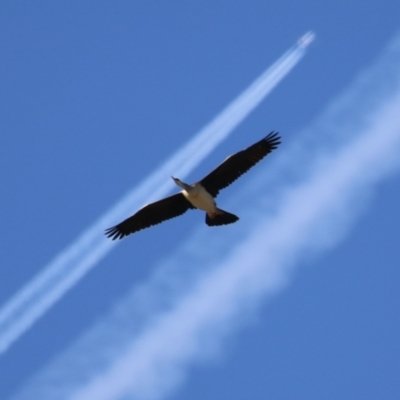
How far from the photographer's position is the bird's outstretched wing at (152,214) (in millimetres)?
41375

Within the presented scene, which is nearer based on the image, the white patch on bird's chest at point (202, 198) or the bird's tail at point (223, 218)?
the white patch on bird's chest at point (202, 198)

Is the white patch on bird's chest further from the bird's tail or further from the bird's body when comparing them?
the bird's tail

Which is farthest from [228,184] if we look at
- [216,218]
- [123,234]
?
→ [123,234]

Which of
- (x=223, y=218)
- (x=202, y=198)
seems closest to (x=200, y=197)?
(x=202, y=198)

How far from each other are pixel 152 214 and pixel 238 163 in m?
3.16

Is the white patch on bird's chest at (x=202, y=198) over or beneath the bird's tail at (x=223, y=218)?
over

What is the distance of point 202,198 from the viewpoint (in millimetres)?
40250

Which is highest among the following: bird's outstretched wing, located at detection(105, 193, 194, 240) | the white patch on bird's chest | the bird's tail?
bird's outstretched wing, located at detection(105, 193, 194, 240)

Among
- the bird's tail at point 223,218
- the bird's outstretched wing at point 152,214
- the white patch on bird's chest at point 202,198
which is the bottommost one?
the bird's tail at point 223,218

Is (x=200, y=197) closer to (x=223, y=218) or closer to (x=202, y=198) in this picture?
(x=202, y=198)

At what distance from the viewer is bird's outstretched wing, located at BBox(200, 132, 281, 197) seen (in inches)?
1582

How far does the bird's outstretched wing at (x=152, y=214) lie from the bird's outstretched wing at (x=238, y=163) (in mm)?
1184

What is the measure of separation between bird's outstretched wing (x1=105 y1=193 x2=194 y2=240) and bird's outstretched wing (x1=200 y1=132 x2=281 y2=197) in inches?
46.6

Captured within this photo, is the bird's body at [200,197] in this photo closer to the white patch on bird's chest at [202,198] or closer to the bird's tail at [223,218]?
the white patch on bird's chest at [202,198]
